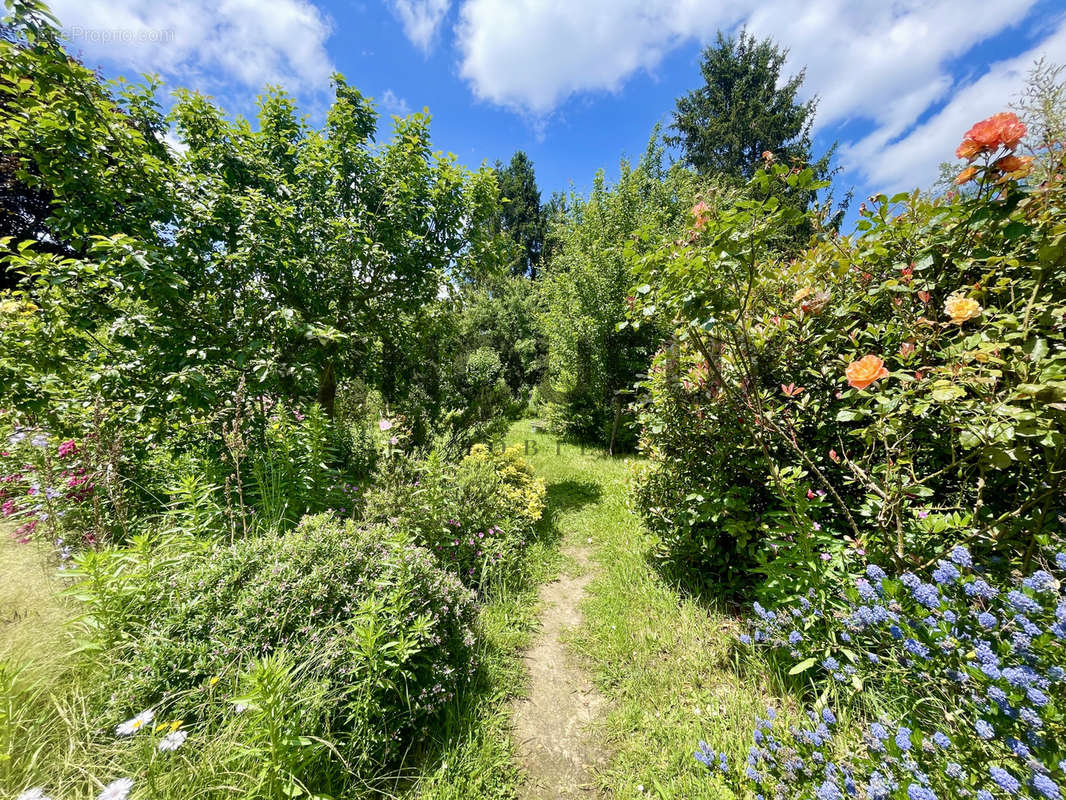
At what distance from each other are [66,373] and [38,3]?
2673mm

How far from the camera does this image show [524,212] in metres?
24.2

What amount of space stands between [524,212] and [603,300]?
1970 cm

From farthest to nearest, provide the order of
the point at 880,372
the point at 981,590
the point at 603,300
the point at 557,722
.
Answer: the point at 603,300
the point at 557,722
the point at 880,372
the point at 981,590

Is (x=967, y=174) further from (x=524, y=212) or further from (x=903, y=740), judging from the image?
(x=524, y=212)

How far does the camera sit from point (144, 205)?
296cm

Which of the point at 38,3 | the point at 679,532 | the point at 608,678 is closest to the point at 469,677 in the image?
the point at 608,678

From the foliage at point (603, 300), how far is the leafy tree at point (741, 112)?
11372mm

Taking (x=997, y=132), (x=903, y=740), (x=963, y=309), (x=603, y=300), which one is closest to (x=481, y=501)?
(x=903, y=740)

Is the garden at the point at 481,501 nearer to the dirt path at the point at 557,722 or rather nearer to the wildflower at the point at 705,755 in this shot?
the dirt path at the point at 557,722

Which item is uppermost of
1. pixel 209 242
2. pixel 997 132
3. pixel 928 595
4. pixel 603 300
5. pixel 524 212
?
pixel 524 212

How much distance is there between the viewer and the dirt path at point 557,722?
1.96 metres

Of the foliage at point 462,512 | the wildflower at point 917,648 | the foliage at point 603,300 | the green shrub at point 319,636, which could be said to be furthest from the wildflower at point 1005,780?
the foliage at point 603,300

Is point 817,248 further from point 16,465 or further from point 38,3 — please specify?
point 16,465

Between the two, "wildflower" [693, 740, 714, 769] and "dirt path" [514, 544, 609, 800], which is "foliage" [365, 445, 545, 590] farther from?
"wildflower" [693, 740, 714, 769]
